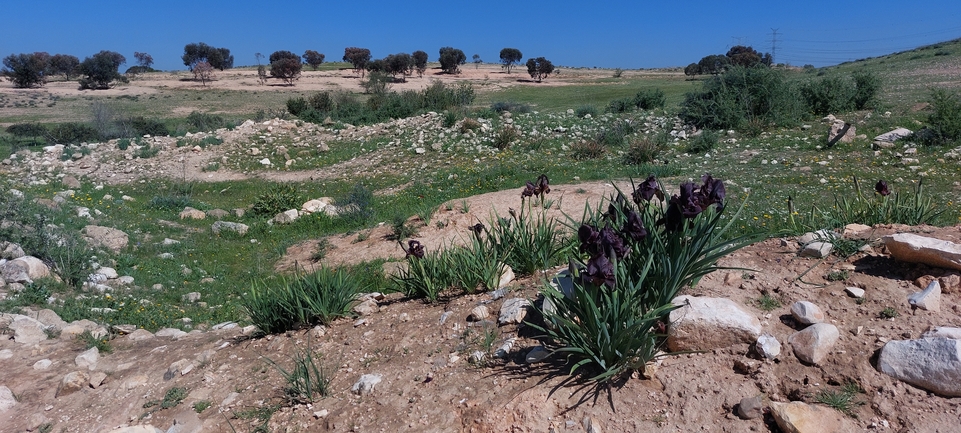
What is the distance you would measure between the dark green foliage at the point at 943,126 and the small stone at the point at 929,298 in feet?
32.6

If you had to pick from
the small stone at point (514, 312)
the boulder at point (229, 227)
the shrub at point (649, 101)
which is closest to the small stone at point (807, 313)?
the small stone at point (514, 312)

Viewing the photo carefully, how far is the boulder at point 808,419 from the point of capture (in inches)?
96.6

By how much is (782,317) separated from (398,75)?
203 feet

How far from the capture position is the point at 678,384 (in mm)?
2854

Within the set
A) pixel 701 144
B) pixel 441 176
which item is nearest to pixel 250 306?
pixel 441 176

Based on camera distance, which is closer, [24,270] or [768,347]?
[768,347]

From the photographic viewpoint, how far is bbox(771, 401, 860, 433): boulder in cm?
245

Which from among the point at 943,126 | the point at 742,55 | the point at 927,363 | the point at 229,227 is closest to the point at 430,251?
the point at 229,227

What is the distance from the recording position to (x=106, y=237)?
8.95 meters

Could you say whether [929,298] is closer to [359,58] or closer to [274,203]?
[274,203]

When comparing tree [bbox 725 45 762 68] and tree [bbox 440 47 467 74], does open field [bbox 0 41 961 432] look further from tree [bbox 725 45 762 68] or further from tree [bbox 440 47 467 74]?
tree [bbox 440 47 467 74]

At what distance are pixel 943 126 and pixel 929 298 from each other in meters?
10.3

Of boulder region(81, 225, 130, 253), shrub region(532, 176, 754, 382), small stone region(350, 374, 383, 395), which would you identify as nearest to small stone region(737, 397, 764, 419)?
shrub region(532, 176, 754, 382)

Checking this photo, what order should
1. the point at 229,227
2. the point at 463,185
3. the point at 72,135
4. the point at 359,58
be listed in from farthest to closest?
the point at 359,58, the point at 72,135, the point at 463,185, the point at 229,227
